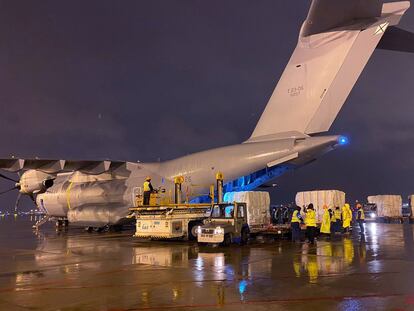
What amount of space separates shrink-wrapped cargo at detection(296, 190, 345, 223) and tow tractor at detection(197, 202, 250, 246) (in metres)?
6.95

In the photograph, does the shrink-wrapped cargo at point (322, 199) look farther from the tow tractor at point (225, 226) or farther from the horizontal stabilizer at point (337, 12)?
the horizontal stabilizer at point (337, 12)

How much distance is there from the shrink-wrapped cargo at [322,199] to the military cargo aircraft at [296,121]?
150 inches

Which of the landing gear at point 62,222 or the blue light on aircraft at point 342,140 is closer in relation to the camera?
the blue light on aircraft at point 342,140

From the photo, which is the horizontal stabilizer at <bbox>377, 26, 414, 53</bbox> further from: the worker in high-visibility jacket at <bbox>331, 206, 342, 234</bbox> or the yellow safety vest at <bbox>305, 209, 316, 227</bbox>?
the worker in high-visibility jacket at <bbox>331, 206, 342, 234</bbox>

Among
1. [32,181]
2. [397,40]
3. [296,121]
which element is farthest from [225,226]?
[32,181]

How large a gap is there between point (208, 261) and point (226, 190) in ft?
28.1

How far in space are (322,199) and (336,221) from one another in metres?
2.04

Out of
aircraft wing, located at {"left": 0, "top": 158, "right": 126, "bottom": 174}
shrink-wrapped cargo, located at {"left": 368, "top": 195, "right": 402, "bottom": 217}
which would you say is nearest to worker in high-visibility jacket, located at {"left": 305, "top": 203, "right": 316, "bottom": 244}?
aircraft wing, located at {"left": 0, "top": 158, "right": 126, "bottom": 174}

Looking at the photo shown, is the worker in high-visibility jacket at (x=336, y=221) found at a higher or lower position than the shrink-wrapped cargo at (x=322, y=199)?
lower

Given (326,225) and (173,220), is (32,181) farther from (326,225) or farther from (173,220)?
(326,225)

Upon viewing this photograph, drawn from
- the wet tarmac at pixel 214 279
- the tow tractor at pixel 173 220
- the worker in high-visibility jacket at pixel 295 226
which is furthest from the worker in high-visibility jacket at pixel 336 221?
the tow tractor at pixel 173 220

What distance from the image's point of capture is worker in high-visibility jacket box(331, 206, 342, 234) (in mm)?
19516

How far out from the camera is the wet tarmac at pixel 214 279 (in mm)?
6625

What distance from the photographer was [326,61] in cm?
1503
